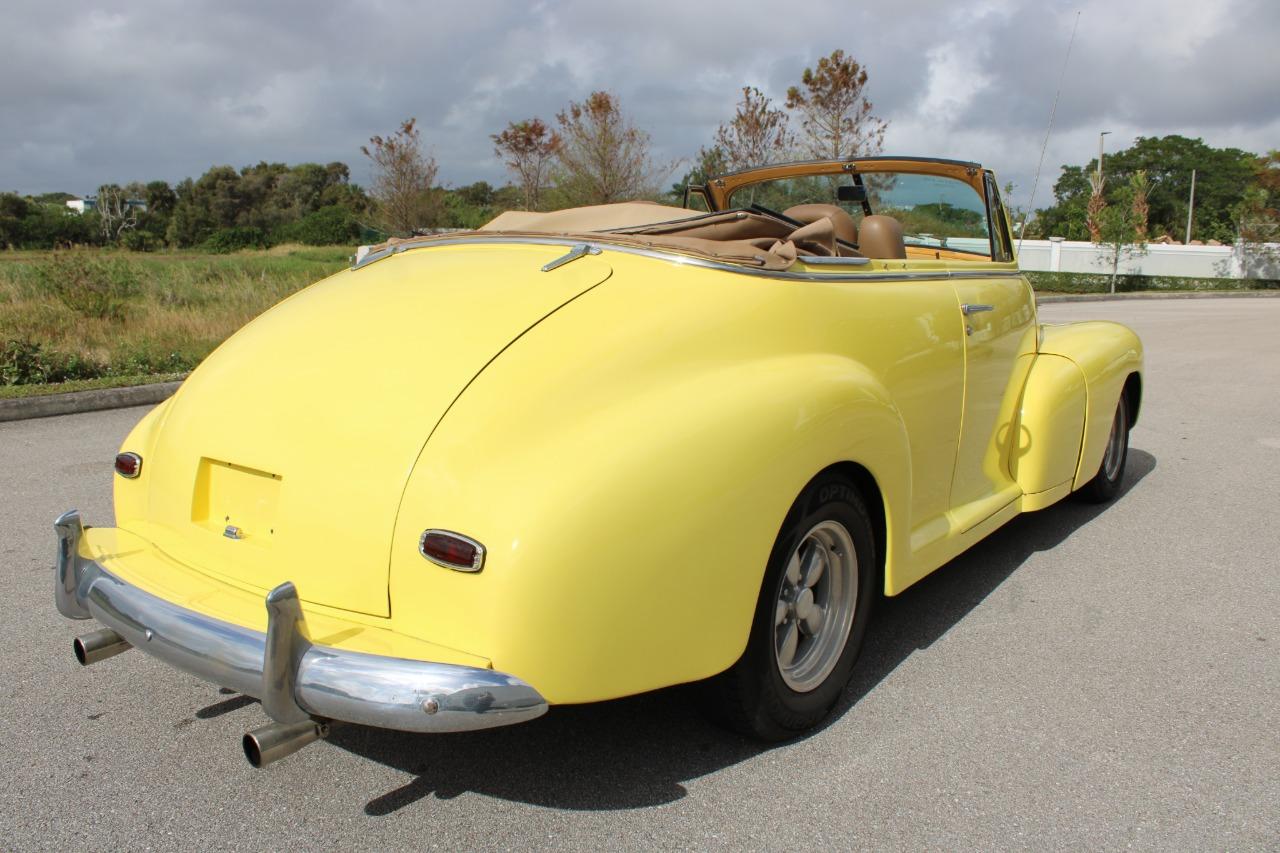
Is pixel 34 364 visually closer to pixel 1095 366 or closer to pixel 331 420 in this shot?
pixel 331 420

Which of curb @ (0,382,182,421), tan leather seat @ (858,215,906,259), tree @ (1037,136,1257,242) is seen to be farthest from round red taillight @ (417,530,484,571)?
tree @ (1037,136,1257,242)

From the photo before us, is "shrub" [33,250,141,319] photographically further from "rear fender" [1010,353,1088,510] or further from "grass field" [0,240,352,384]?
"rear fender" [1010,353,1088,510]

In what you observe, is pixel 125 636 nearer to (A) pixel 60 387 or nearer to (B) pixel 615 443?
(B) pixel 615 443

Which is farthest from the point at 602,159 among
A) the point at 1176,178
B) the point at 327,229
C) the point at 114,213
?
the point at 1176,178

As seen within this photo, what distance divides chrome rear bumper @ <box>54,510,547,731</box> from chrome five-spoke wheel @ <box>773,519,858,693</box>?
89cm

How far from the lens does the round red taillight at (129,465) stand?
9.02 feet

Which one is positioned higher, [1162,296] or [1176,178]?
[1176,178]

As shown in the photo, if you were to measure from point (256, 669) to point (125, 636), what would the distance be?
509 mm

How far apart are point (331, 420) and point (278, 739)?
75cm

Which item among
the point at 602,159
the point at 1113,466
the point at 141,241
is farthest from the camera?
the point at 141,241

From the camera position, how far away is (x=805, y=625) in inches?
109

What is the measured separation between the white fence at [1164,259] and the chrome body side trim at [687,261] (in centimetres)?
3099

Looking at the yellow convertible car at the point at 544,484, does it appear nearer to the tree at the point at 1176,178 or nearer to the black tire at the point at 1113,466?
the black tire at the point at 1113,466

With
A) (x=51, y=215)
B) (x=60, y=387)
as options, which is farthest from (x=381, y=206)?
(x=51, y=215)
